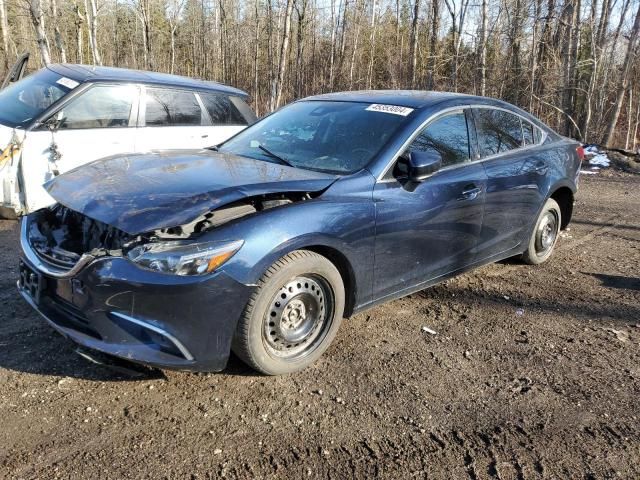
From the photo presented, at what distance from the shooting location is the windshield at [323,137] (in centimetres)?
368

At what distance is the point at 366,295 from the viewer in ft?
11.6

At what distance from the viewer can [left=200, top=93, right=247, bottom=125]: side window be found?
23.6 ft

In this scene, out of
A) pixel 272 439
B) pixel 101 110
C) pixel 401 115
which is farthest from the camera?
pixel 101 110

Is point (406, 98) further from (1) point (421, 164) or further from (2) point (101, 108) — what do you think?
(2) point (101, 108)

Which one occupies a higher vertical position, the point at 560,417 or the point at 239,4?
the point at 239,4

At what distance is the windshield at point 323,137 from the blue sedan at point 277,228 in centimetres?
2

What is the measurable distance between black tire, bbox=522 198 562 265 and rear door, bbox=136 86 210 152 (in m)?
4.25

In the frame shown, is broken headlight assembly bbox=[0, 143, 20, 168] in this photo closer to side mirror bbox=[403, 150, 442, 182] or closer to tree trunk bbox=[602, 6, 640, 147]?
side mirror bbox=[403, 150, 442, 182]

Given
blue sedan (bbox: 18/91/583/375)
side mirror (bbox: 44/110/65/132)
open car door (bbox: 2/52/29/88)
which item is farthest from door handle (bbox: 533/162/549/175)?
open car door (bbox: 2/52/29/88)

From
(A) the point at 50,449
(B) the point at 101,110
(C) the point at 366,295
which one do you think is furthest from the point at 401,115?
(B) the point at 101,110

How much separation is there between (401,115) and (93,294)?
243cm

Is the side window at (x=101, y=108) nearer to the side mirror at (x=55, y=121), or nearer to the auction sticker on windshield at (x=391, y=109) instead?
the side mirror at (x=55, y=121)

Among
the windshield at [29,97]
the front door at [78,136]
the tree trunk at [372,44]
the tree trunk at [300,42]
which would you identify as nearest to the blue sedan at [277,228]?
the front door at [78,136]

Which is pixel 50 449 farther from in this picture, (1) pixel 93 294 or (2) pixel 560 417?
(2) pixel 560 417
